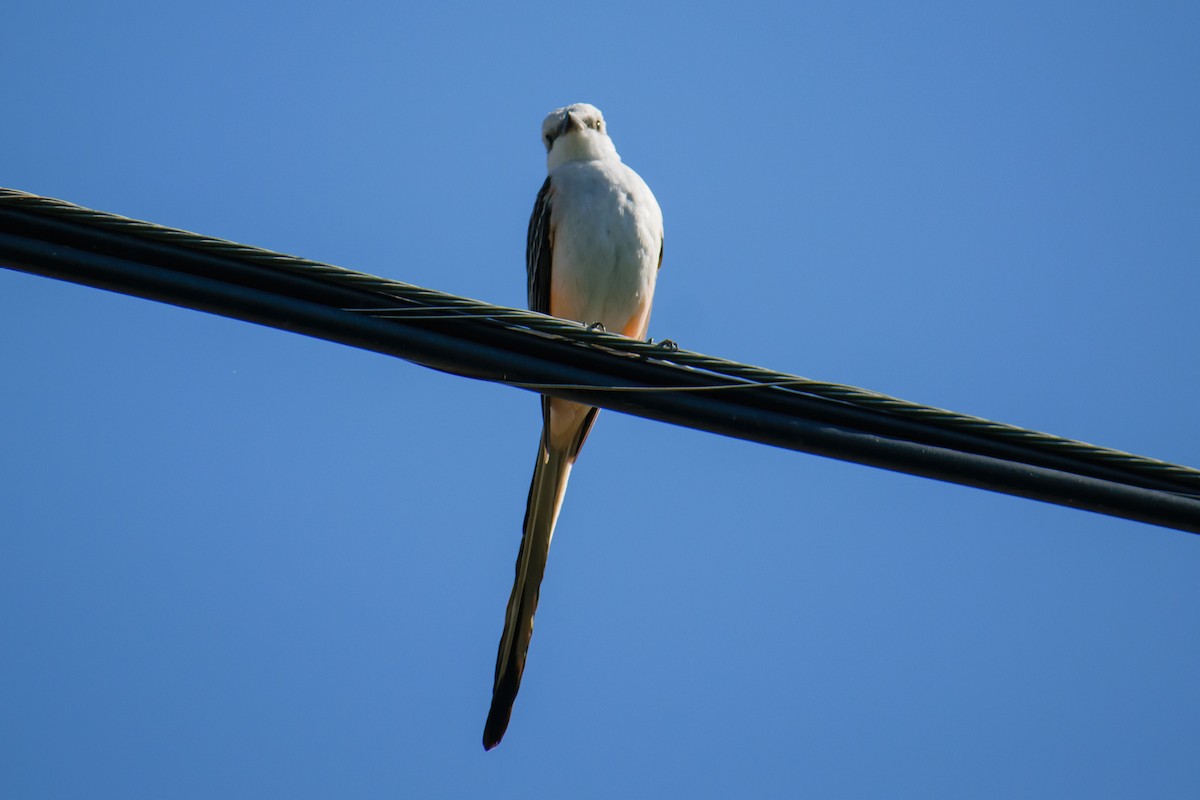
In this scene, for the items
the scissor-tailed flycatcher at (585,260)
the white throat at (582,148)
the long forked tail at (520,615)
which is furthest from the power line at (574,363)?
the white throat at (582,148)

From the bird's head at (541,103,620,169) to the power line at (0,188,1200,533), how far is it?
4074 mm

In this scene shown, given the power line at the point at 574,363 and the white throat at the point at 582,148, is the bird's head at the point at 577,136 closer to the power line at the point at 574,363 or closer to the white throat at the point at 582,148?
the white throat at the point at 582,148

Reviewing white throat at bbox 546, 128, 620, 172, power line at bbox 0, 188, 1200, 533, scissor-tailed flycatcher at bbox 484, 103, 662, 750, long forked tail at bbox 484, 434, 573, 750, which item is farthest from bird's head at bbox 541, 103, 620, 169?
power line at bbox 0, 188, 1200, 533

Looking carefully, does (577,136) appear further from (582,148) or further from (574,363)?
(574,363)

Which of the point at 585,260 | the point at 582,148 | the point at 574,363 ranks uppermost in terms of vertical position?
the point at 582,148

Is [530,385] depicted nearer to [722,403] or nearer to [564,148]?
[722,403]

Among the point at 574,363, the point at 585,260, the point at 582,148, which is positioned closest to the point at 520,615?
the point at 585,260

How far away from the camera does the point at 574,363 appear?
3271mm

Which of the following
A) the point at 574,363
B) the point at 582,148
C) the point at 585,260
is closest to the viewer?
the point at 574,363

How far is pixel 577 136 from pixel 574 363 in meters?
4.22

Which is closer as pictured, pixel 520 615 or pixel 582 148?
pixel 520 615

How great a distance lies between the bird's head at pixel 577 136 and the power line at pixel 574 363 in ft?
13.4

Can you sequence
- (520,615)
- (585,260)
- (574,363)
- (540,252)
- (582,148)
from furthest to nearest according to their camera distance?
1. (582,148)
2. (540,252)
3. (585,260)
4. (520,615)
5. (574,363)

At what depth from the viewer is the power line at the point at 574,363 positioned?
2926 mm
